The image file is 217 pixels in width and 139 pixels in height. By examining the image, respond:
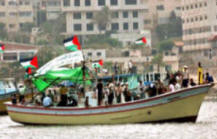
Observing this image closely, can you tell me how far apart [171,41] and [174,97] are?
4243 inches

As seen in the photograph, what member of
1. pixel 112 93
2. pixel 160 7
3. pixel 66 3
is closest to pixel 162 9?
pixel 160 7

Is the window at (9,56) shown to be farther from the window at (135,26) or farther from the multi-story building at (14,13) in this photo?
the window at (135,26)

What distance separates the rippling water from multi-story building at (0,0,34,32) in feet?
377

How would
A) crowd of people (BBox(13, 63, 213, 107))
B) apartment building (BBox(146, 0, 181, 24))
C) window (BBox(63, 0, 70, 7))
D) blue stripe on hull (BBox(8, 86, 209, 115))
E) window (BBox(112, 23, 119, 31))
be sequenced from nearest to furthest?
blue stripe on hull (BBox(8, 86, 209, 115)) < crowd of people (BBox(13, 63, 213, 107)) < window (BBox(63, 0, 70, 7)) < window (BBox(112, 23, 119, 31)) < apartment building (BBox(146, 0, 181, 24))

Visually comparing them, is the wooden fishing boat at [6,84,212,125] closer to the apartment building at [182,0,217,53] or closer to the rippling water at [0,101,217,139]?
the rippling water at [0,101,217,139]

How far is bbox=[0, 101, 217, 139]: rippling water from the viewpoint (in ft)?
145

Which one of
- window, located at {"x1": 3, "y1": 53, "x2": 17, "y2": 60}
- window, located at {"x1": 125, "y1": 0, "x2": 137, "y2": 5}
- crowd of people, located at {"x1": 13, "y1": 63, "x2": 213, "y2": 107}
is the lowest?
window, located at {"x1": 3, "y1": 53, "x2": 17, "y2": 60}

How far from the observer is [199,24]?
5389 inches

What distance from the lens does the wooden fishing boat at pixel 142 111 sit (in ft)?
154

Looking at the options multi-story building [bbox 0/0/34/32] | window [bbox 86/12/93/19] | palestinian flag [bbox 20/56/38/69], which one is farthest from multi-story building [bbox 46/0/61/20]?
palestinian flag [bbox 20/56/38/69]

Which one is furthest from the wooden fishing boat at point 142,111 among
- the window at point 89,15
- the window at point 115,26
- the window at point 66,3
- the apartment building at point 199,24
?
the window at point 115,26

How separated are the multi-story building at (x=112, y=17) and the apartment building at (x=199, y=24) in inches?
529

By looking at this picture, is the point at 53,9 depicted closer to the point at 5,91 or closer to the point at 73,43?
the point at 5,91

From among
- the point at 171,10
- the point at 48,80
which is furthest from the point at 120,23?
the point at 48,80
